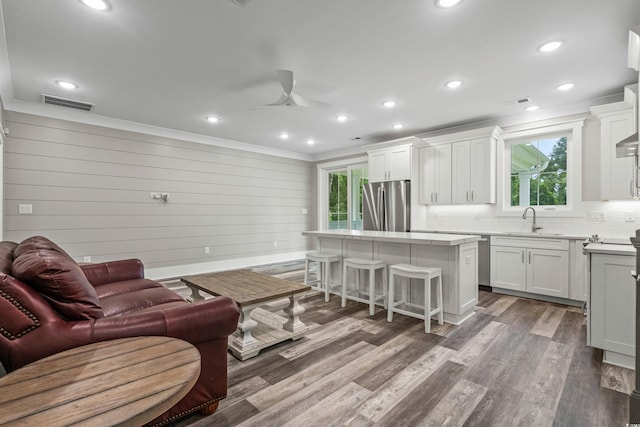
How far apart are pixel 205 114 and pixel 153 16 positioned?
227cm

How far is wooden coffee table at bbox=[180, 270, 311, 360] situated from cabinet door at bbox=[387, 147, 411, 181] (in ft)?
10.8

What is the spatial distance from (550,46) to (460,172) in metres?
2.42

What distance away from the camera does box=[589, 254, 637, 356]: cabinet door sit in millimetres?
2213

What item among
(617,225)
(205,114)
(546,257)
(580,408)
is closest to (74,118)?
(205,114)

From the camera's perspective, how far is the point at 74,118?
435 cm

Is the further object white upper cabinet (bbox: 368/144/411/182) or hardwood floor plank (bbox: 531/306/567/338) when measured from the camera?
white upper cabinet (bbox: 368/144/411/182)

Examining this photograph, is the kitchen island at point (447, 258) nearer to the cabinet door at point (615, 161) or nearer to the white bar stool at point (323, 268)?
the white bar stool at point (323, 268)

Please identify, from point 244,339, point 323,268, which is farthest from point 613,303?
point 323,268

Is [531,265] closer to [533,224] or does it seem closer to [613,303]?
[533,224]

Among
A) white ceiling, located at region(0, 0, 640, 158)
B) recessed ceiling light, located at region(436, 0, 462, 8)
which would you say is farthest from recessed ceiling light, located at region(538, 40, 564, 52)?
recessed ceiling light, located at region(436, 0, 462, 8)

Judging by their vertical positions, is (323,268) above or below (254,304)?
below

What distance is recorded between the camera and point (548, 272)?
3832 mm

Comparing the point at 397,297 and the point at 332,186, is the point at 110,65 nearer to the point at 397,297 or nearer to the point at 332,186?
the point at 397,297

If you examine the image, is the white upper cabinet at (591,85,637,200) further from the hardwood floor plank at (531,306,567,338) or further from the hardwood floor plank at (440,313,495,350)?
the hardwood floor plank at (440,313,495,350)
